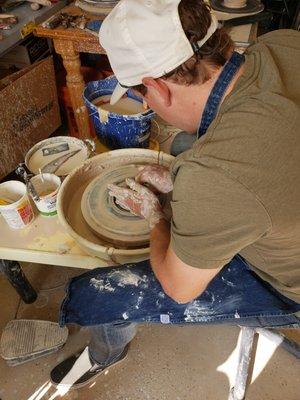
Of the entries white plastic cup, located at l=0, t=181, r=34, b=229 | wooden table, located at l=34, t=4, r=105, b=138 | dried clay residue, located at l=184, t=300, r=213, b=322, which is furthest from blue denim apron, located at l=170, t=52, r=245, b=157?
wooden table, located at l=34, t=4, r=105, b=138

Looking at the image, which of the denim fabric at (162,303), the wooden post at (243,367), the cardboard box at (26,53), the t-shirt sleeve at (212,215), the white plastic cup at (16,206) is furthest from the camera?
the cardboard box at (26,53)

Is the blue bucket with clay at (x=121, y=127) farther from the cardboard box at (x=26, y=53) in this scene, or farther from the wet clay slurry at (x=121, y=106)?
the cardboard box at (x=26, y=53)

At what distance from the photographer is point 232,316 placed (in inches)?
41.9

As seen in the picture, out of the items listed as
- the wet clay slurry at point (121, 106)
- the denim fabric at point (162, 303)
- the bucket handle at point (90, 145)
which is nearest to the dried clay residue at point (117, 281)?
the denim fabric at point (162, 303)

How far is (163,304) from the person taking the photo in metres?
1.07

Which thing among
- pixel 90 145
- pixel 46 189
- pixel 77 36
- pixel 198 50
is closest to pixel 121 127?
pixel 90 145

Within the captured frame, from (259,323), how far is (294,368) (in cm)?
65

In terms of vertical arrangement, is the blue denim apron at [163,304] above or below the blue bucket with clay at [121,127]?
below

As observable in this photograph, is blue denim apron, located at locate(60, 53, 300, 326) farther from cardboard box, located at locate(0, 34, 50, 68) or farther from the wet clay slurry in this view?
cardboard box, located at locate(0, 34, 50, 68)

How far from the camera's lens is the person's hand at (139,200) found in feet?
3.60

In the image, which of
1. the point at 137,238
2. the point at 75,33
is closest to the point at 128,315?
the point at 137,238

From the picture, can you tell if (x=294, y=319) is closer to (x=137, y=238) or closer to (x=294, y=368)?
(x=137, y=238)

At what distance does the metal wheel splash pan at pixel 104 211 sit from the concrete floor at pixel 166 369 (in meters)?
0.67

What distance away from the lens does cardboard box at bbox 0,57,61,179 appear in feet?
5.60
